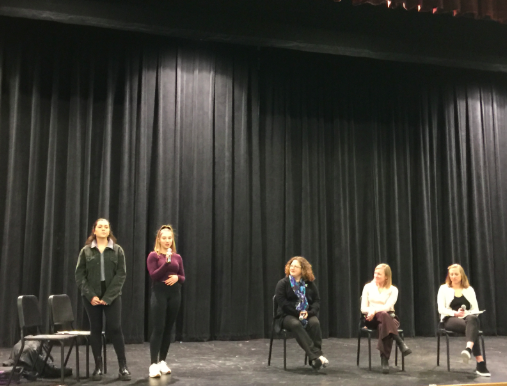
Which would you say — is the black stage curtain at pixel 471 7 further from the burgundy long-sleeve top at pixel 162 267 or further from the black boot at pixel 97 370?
the black boot at pixel 97 370

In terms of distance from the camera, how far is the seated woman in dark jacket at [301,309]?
4.92 meters

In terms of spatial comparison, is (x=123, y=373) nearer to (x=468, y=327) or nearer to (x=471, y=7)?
(x=468, y=327)

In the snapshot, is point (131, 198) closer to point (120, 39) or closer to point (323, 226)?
point (120, 39)

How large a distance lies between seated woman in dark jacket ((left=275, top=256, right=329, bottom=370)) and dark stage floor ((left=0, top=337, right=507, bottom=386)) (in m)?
0.22

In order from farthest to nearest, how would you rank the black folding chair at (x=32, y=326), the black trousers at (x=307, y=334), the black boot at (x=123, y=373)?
1. the black trousers at (x=307, y=334)
2. the black boot at (x=123, y=373)
3. the black folding chair at (x=32, y=326)

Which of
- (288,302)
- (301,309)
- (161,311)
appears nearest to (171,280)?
(161,311)

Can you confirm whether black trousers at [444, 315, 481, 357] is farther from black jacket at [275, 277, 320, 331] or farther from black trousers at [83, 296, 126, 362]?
black trousers at [83, 296, 126, 362]

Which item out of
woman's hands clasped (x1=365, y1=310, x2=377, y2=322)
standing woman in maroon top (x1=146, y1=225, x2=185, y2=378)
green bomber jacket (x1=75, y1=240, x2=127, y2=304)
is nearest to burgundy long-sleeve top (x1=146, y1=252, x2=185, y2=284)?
standing woman in maroon top (x1=146, y1=225, x2=185, y2=378)

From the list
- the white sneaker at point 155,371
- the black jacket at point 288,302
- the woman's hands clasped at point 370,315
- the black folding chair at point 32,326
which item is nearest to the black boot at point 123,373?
the white sneaker at point 155,371

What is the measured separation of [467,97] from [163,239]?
234 inches

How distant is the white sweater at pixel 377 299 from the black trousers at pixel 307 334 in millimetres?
472

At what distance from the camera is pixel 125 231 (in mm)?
6871

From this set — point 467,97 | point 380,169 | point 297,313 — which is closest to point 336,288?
point 380,169

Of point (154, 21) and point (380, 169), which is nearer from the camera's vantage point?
point (154, 21)
